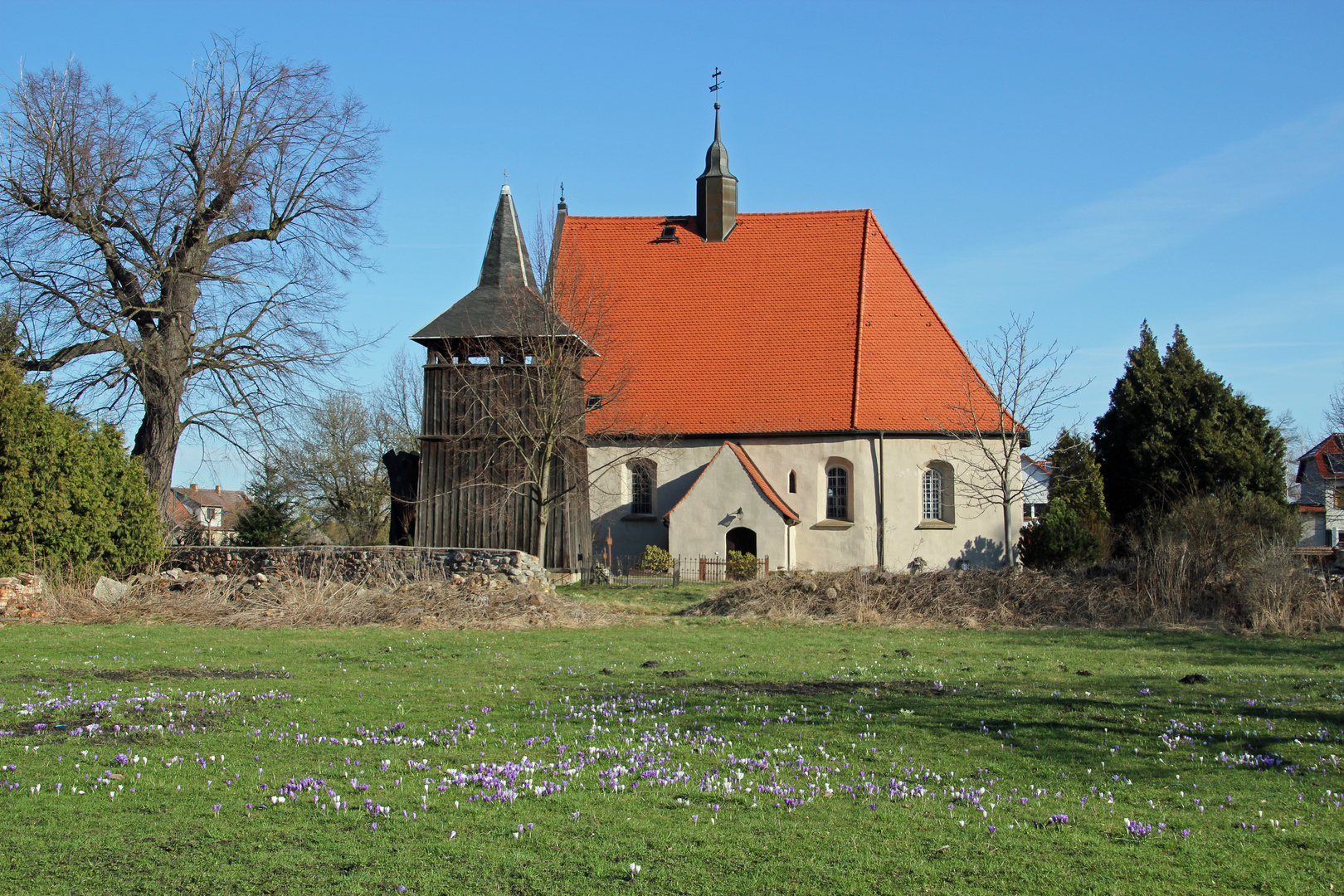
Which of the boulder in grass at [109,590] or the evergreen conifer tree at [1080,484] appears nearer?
the boulder in grass at [109,590]

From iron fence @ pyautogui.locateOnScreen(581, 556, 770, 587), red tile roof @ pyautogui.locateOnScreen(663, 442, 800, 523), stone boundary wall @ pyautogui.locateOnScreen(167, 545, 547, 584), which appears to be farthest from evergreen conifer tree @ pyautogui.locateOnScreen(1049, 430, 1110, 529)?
stone boundary wall @ pyautogui.locateOnScreen(167, 545, 547, 584)

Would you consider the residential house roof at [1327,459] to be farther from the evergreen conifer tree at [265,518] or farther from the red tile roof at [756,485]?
the evergreen conifer tree at [265,518]

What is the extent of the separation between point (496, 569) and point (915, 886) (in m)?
17.0

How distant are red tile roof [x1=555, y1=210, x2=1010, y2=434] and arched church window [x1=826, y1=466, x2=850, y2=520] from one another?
64.0 inches

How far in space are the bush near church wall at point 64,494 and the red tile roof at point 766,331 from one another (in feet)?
43.7

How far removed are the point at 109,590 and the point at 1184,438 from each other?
32306 millimetres

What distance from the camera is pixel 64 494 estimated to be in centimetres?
1909

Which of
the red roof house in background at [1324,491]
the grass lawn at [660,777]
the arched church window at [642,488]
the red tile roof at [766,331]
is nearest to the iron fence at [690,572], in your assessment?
the arched church window at [642,488]

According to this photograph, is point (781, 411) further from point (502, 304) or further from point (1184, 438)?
point (1184, 438)

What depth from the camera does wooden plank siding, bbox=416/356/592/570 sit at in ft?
92.5

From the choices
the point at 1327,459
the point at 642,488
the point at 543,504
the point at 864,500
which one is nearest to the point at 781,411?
the point at 864,500

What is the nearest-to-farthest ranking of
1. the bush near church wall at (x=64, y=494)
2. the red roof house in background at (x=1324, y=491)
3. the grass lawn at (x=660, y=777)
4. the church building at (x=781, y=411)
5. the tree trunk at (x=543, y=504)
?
1. the grass lawn at (x=660, y=777)
2. the bush near church wall at (x=64, y=494)
3. the tree trunk at (x=543, y=504)
4. the church building at (x=781, y=411)
5. the red roof house in background at (x=1324, y=491)

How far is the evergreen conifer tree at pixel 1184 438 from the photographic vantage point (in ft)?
108

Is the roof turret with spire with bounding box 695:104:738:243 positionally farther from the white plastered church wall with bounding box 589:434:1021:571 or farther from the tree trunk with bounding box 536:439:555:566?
the tree trunk with bounding box 536:439:555:566
